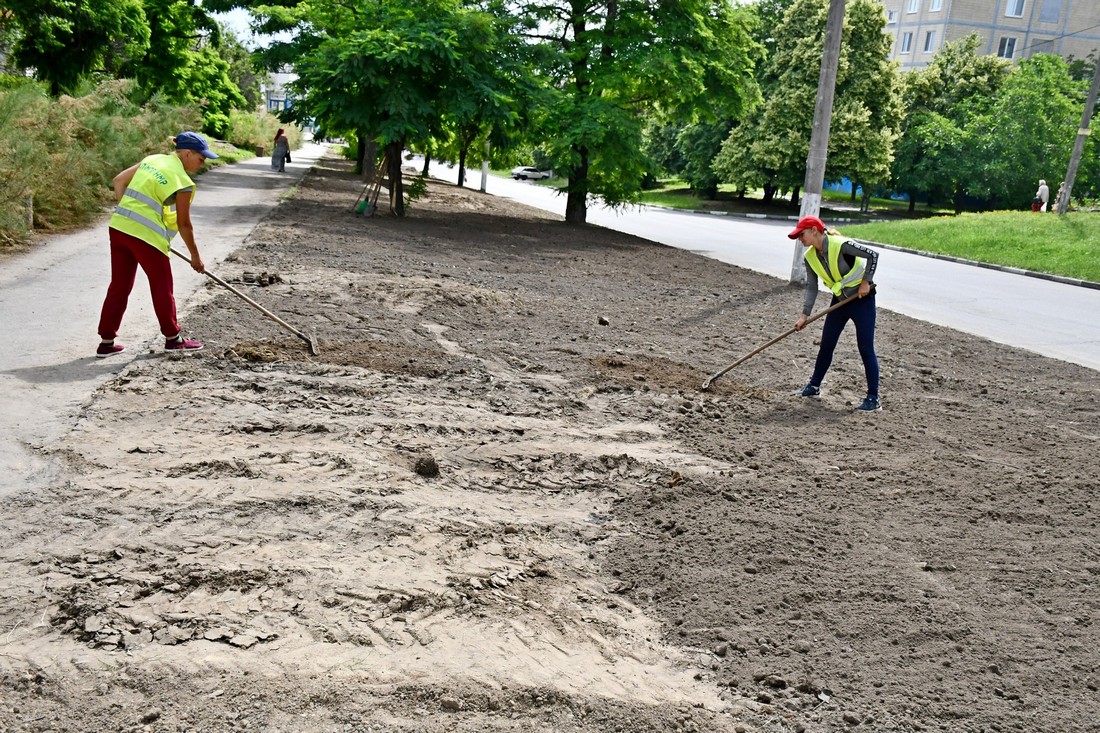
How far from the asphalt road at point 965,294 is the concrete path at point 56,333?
705 cm

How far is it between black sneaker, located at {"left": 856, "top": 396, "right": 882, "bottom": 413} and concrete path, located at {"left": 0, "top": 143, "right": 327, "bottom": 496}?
224 inches

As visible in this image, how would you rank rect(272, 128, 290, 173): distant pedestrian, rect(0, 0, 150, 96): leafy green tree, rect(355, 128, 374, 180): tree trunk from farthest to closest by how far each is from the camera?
rect(272, 128, 290, 173): distant pedestrian, rect(355, 128, 374, 180): tree trunk, rect(0, 0, 150, 96): leafy green tree

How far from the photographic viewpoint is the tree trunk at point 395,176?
62.5 ft

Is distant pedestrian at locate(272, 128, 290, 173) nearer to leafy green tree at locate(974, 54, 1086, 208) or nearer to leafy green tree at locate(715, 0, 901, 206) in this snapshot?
leafy green tree at locate(715, 0, 901, 206)

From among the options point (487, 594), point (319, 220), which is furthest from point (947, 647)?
point (319, 220)

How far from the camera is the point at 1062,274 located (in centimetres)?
1981

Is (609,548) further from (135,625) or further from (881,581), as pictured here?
(135,625)

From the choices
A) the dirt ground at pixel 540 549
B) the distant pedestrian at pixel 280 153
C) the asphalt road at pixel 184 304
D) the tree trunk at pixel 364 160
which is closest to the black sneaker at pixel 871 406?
the dirt ground at pixel 540 549

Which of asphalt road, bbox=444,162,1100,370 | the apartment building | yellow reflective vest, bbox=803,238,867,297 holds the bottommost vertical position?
asphalt road, bbox=444,162,1100,370

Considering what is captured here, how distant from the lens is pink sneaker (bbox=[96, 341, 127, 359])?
704 centimetres

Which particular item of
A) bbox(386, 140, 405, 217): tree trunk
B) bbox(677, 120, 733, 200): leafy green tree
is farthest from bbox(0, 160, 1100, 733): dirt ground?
bbox(677, 120, 733, 200): leafy green tree

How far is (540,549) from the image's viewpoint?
4.63 meters

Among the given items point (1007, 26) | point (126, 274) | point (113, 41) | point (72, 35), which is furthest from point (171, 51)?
point (1007, 26)

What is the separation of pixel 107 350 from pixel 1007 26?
64244 mm
